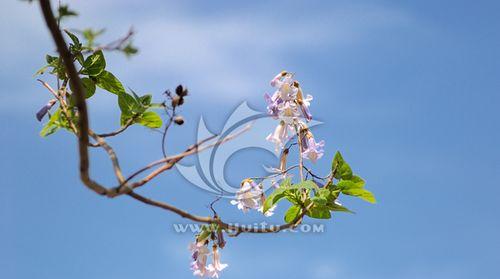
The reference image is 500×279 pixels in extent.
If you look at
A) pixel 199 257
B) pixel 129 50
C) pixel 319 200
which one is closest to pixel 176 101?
pixel 129 50

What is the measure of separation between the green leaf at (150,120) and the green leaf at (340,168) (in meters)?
0.42

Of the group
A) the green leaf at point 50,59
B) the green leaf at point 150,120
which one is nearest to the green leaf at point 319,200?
the green leaf at point 150,120

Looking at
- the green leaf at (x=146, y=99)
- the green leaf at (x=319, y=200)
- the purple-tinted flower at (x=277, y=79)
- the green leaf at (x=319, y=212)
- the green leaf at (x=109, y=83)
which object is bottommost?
the green leaf at (x=319, y=200)

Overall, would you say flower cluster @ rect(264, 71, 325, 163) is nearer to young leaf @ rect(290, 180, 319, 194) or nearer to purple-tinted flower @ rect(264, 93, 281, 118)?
purple-tinted flower @ rect(264, 93, 281, 118)

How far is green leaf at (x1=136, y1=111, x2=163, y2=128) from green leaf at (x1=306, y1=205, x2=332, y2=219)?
1.34 ft

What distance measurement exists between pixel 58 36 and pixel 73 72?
0.04m

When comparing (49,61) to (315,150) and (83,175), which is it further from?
(83,175)

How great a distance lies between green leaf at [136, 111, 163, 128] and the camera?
125 cm

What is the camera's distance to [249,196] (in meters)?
1.54

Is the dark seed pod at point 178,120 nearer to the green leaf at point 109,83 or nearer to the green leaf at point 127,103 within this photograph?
the green leaf at point 127,103

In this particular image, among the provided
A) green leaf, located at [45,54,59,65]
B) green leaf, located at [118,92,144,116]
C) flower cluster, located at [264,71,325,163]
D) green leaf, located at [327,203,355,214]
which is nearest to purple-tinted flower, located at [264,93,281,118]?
flower cluster, located at [264,71,325,163]

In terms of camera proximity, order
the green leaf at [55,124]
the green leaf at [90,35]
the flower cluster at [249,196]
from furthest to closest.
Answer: the flower cluster at [249,196] < the green leaf at [55,124] < the green leaf at [90,35]

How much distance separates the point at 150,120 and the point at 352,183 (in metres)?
0.48

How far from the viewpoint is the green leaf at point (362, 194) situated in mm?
1418
